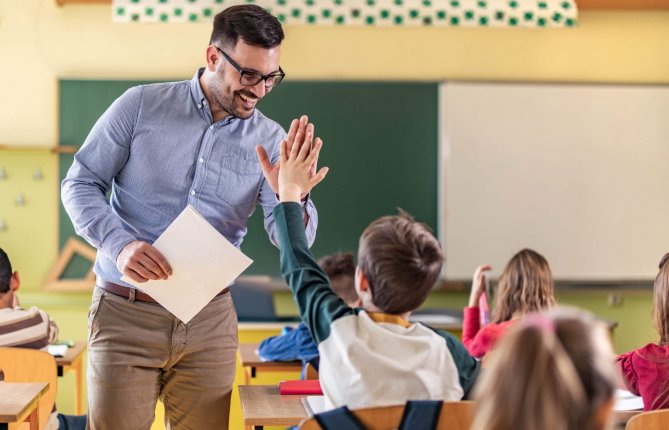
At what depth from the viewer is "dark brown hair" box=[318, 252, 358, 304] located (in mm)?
4048

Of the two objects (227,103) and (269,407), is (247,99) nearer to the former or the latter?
(227,103)

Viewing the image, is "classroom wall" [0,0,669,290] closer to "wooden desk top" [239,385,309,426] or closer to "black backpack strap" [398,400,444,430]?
"wooden desk top" [239,385,309,426]

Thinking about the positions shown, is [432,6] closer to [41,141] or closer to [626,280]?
[626,280]

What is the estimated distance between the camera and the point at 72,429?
156 inches

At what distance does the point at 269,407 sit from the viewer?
259 centimetres

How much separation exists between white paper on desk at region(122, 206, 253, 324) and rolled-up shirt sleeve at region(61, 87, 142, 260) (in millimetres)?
113

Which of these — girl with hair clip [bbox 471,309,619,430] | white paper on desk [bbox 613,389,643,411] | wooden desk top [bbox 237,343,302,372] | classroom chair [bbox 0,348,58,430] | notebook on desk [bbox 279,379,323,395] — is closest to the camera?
girl with hair clip [bbox 471,309,619,430]

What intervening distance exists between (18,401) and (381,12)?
4390mm

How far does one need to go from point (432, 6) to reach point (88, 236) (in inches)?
173

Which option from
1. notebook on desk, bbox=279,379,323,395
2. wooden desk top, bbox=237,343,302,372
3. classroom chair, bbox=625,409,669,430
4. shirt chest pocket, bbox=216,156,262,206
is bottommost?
wooden desk top, bbox=237,343,302,372

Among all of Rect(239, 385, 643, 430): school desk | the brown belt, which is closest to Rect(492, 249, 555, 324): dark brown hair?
Rect(239, 385, 643, 430): school desk

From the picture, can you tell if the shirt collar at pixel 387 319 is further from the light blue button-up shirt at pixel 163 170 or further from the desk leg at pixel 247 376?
the desk leg at pixel 247 376

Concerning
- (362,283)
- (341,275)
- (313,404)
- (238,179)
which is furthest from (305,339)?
(362,283)

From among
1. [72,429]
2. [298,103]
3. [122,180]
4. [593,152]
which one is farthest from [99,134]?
[593,152]
